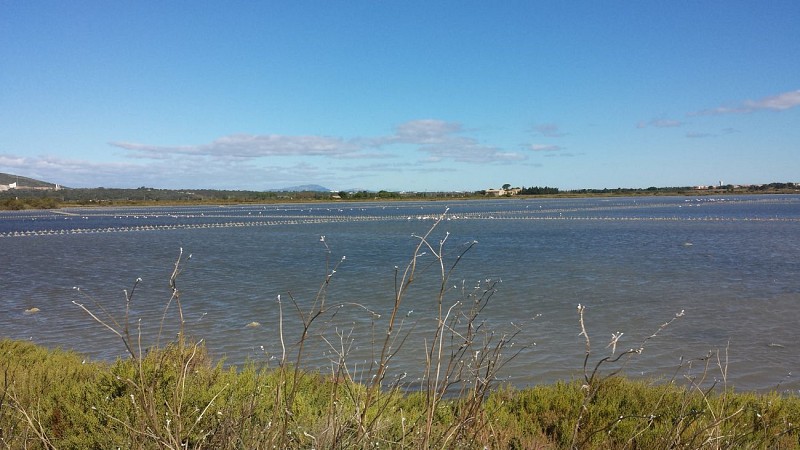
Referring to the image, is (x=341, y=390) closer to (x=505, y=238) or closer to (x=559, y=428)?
(x=559, y=428)

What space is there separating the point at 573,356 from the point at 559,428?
14.5ft

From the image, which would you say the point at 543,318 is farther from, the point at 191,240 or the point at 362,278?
the point at 191,240

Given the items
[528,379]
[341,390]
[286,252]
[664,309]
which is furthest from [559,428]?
[286,252]

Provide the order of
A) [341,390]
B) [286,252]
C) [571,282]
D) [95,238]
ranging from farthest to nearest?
[95,238] → [286,252] → [571,282] → [341,390]

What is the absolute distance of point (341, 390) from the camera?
6336 mm

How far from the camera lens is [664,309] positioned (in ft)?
48.9

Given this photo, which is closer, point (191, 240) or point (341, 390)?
point (341, 390)

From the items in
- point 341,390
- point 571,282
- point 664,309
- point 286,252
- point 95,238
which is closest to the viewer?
point 341,390

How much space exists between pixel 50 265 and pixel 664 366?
89.8 feet

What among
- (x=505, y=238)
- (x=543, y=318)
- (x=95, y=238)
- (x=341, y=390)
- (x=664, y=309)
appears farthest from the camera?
(x=95, y=238)

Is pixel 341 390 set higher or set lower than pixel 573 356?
higher

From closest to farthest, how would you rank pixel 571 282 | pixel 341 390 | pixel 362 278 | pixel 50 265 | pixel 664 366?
pixel 341 390 < pixel 664 366 < pixel 571 282 < pixel 362 278 < pixel 50 265

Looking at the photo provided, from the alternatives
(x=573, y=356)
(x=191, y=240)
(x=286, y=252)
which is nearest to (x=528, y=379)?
(x=573, y=356)

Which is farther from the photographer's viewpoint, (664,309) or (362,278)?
(362,278)
